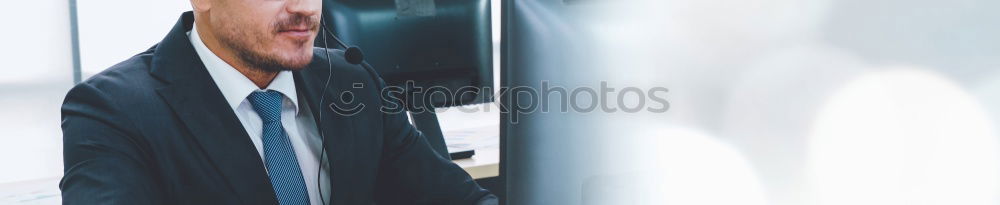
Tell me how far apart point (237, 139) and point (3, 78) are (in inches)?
104

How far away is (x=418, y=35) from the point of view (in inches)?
65.3

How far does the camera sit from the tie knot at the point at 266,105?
1337 millimetres

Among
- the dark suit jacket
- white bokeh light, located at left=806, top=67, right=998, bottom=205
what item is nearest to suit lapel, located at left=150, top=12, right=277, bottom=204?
the dark suit jacket

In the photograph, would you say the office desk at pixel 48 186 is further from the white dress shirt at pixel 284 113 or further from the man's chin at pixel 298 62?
the man's chin at pixel 298 62

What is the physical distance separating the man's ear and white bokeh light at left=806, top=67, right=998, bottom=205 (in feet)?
4.05

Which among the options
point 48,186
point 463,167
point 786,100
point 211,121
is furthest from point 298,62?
point 786,100

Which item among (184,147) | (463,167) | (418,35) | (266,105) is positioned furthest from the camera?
(463,167)

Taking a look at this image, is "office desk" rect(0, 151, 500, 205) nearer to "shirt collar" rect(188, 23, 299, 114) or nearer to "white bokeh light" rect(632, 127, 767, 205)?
"shirt collar" rect(188, 23, 299, 114)

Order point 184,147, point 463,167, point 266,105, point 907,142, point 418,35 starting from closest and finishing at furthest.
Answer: point 907,142 < point 184,147 < point 266,105 < point 418,35 < point 463,167

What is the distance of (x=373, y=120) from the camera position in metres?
1.51

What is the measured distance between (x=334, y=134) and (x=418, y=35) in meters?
0.33

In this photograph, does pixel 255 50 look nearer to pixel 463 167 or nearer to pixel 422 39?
pixel 422 39

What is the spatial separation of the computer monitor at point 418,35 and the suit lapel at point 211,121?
0.39 metres

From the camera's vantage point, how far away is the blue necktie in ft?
4.33
